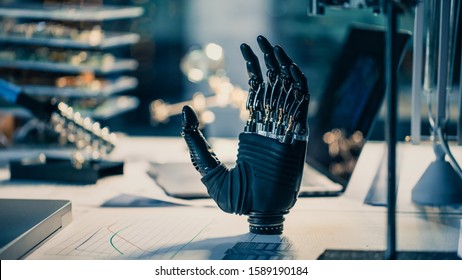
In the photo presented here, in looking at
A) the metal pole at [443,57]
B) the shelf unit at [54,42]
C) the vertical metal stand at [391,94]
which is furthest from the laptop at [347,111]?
the shelf unit at [54,42]

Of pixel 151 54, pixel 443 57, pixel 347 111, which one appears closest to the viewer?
pixel 443 57

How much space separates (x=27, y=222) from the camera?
3.64 ft

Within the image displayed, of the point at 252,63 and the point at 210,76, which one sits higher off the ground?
the point at 252,63

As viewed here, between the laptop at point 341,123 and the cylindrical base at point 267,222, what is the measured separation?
31 centimetres

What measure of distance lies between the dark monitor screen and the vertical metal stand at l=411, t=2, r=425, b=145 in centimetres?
11

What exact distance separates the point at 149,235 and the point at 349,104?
2.28 feet

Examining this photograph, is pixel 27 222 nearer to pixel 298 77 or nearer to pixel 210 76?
pixel 298 77

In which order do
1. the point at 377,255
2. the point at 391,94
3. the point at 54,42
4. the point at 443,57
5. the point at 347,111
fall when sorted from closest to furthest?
the point at 391,94 → the point at 377,255 → the point at 443,57 → the point at 347,111 → the point at 54,42

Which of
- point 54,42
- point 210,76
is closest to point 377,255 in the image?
point 210,76

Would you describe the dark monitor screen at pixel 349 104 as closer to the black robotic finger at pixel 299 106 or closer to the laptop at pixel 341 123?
the laptop at pixel 341 123

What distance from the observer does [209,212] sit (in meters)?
1.32

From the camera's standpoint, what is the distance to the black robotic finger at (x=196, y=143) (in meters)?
1.11

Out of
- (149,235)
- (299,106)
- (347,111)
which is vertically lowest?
(149,235)
